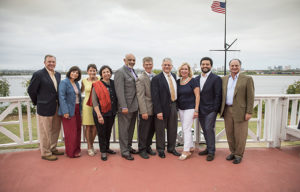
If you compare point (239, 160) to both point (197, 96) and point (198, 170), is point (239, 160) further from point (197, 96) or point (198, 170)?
point (197, 96)

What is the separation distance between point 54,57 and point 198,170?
10.3 ft

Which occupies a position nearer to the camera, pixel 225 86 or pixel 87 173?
pixel 87 173

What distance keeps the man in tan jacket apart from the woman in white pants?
19.2 inches

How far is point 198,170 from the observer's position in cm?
285

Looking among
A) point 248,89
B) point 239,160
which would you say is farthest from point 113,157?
point 248,89

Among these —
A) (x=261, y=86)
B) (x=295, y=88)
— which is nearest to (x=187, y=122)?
(x=295, y=88)

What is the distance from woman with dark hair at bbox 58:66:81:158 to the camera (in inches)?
121

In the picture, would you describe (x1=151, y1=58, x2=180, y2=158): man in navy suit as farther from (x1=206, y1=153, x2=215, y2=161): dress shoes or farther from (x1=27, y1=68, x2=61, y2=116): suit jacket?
(x1=27, y1=68, x2=61, y2=116): suit jacket

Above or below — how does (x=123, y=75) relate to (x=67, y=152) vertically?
above

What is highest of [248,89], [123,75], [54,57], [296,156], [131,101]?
[54,57]

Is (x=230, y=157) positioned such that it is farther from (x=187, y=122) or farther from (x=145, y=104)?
(x=145, y=104)

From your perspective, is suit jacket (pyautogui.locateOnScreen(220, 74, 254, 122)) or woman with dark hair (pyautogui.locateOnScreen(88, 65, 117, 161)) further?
woman with dark hair (pyautogui.locateOnScreen(88, 65, 117, 161))

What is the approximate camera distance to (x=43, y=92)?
3.04 meters

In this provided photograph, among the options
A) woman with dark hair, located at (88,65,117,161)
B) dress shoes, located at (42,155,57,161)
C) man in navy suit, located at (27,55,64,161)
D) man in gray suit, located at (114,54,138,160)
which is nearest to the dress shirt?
man in gray suit, located at (114,54,138,160)
